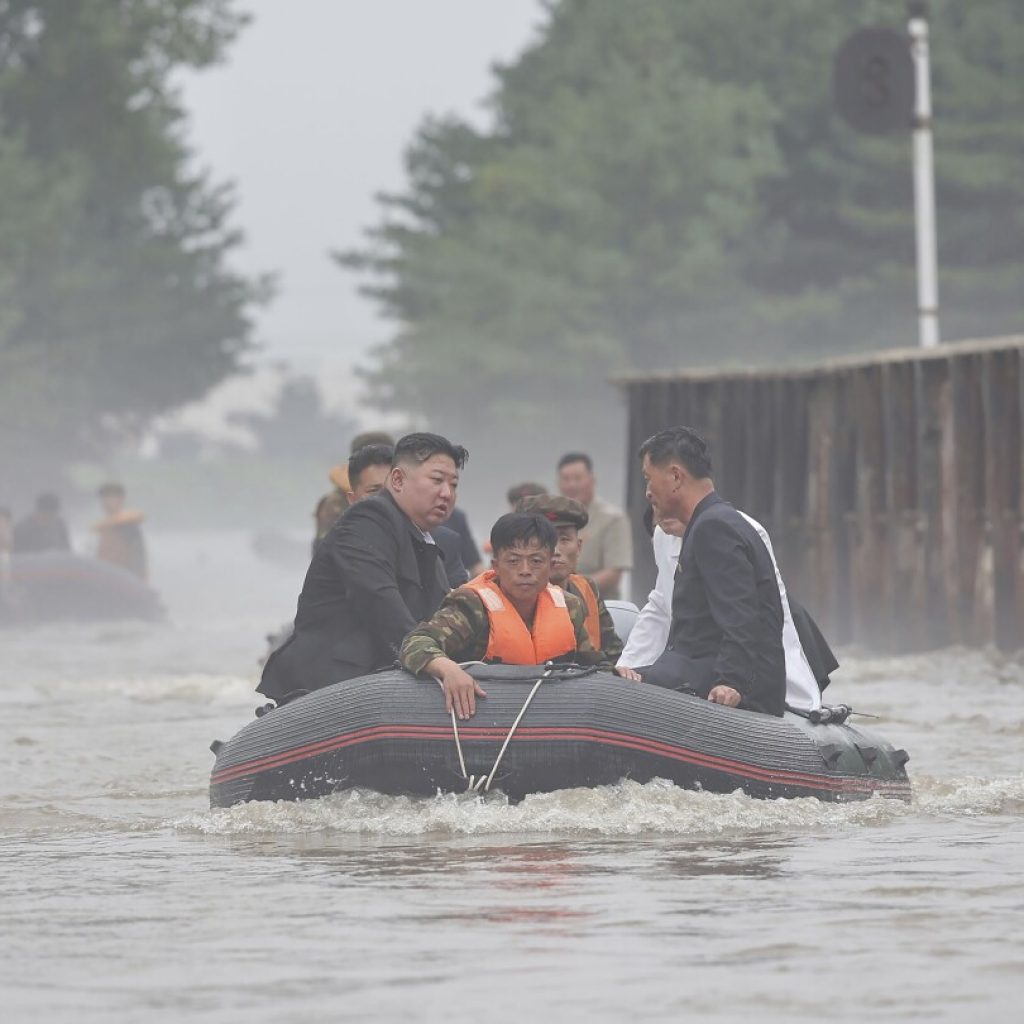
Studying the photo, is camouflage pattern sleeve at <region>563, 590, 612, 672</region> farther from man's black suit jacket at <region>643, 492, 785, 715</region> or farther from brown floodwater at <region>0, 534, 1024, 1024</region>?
brown floodwater at <region>0, 534, 1024, 1024</region>

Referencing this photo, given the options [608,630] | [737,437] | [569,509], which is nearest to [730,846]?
[608,630]

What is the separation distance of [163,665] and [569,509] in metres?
14.1

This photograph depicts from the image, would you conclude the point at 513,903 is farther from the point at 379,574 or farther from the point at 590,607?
the point at 590,607

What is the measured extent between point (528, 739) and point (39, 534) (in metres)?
24.2

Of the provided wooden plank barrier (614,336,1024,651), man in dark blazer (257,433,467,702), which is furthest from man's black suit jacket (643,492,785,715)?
wooden plank barrier (614,336,1024,651)

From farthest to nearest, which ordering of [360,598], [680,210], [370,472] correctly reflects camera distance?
[680,210]
[370,472]
[360,598]

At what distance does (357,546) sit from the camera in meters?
10.7

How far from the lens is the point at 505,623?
1057cm

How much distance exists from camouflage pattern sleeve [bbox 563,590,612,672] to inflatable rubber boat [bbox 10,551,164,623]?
21.9 m

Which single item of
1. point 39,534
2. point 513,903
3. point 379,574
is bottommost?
point 513,903

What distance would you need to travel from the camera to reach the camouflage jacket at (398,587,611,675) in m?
10.3

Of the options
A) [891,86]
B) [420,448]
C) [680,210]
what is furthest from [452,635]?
[680,210]

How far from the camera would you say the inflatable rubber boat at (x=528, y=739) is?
10.3 m

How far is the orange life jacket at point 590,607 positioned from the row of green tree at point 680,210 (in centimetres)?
5285
